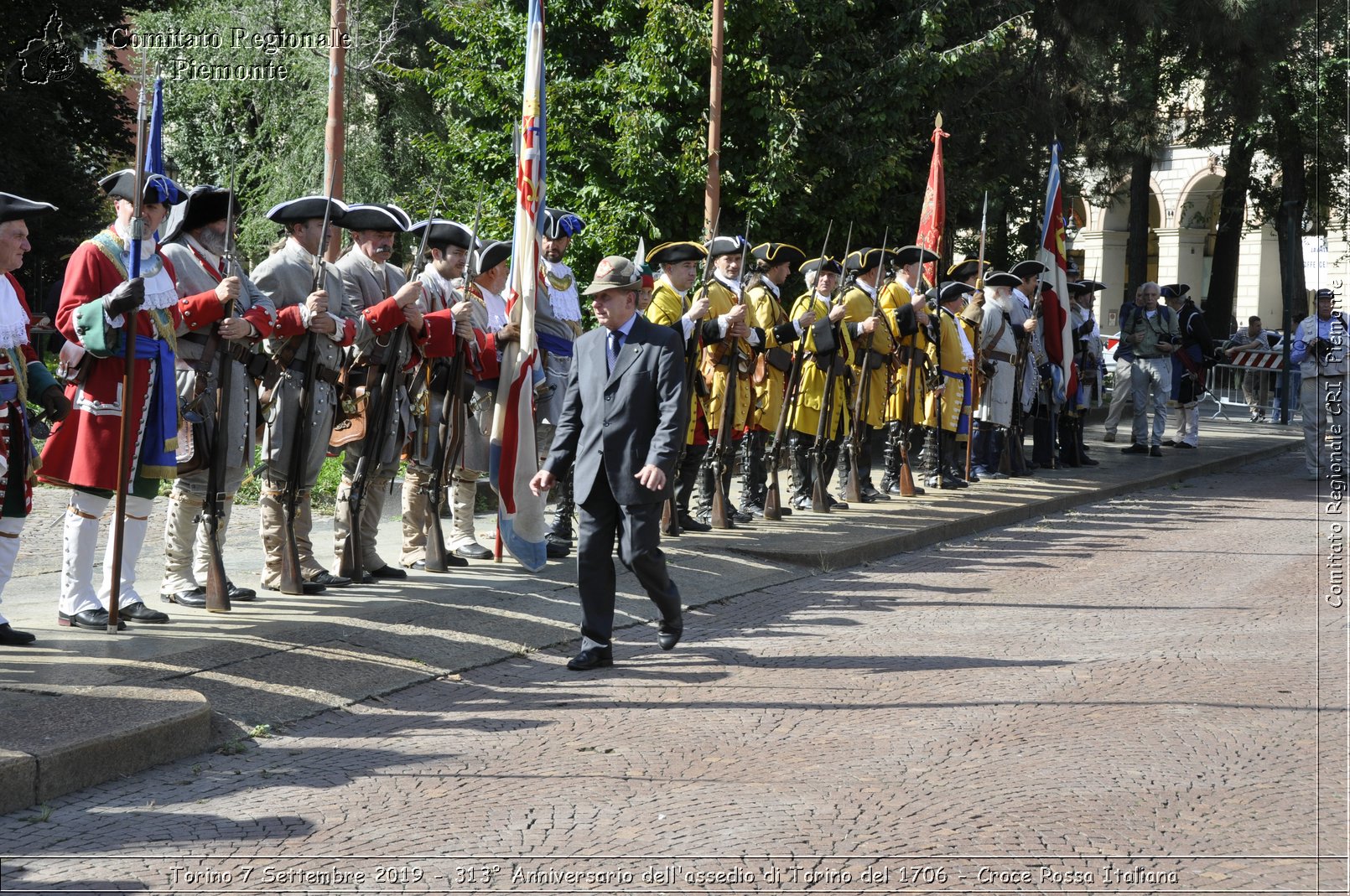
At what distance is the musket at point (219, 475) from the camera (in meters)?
7.90

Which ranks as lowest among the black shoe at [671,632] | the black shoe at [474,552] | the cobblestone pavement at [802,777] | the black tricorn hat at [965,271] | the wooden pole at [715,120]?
the cobblestone pavement at [802,777]

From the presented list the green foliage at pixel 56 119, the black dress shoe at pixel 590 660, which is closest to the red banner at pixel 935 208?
the black dress shoe at pixel 590 660

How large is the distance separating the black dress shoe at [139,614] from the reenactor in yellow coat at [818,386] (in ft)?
20.5

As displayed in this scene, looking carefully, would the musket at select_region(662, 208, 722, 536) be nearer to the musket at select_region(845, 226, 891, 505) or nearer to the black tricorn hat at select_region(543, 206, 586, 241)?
the black tricorn hat at select_region(543, 206, 586, 241)

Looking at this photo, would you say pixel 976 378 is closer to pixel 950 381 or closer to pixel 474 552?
→ pixel 950 381

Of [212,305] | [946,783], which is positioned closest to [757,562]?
[212,305]

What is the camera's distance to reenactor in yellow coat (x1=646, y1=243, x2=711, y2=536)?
1038 cm

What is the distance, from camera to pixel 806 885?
4.49 meters

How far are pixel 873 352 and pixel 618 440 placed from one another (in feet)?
21.4

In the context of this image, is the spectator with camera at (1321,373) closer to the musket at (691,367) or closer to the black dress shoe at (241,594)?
the musket at (691,367)

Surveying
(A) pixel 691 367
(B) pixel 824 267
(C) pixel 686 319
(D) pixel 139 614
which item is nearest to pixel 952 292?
(B) pixel 824 267

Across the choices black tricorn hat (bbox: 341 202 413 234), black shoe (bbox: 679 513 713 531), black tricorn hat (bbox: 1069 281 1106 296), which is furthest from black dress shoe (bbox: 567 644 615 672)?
black tricorn hat (bbox: 1069 281 1106 296)

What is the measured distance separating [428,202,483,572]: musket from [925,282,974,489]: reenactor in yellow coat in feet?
20.9

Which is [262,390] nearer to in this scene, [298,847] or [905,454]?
[298,847]
